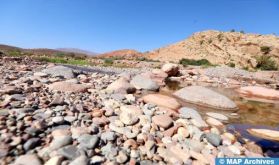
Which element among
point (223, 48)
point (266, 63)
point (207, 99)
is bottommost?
point (266, 63)

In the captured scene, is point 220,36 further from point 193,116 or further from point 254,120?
point 193,116

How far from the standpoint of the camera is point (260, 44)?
49.1 meters

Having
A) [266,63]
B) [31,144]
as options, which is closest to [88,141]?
[31,144]

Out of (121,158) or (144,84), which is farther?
(144,84)

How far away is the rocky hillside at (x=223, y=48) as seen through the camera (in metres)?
47.8

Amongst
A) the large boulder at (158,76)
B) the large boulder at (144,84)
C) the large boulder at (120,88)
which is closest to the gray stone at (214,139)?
the large boulder at (120,88)

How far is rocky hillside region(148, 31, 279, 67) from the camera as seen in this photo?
4778 centimetres

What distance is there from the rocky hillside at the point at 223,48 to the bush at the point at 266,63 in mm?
911

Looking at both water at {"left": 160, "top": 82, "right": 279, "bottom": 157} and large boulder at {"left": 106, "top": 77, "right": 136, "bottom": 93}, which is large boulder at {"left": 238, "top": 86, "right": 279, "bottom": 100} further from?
large boulder at {"left": 106, "top": 77, "right": 136, "bottom": 93}

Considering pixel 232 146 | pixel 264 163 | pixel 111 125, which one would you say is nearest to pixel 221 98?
pixel 232 146

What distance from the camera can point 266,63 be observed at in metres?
42.4

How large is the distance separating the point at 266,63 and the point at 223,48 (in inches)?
435

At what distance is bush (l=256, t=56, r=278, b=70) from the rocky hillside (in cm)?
91

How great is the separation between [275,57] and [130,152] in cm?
4803
